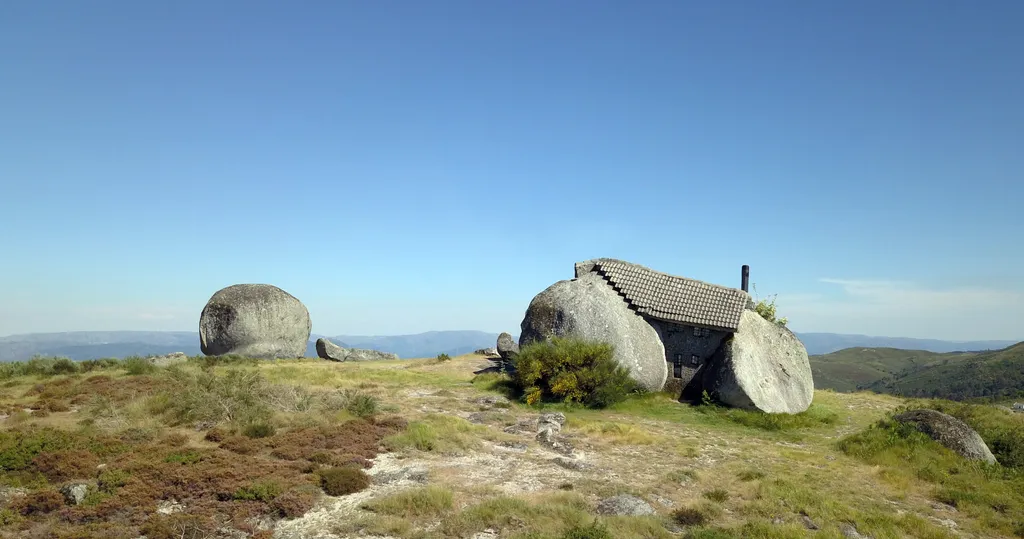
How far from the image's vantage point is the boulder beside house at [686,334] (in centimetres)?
2352

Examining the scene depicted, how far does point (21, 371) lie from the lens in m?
27.8

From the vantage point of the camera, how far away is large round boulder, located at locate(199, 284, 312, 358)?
121 ft

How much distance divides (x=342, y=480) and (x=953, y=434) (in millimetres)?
17482

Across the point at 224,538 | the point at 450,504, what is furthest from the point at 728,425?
the point at 224,538

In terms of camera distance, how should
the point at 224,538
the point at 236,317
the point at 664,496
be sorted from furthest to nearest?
1. the point at 236,317
2. the point at 664,496
3. the point at 224,538

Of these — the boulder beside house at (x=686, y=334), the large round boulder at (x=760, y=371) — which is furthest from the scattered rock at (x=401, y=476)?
the large round boulder at (x=760, y=371)

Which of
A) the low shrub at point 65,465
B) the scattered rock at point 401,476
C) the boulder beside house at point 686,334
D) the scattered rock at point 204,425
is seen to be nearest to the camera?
the low shrub at point 65,465

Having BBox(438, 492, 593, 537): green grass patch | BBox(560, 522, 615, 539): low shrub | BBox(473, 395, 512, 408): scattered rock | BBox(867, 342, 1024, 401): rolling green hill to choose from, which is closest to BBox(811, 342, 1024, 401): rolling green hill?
BBox(867, 342, 1024, 401): rolling green hill

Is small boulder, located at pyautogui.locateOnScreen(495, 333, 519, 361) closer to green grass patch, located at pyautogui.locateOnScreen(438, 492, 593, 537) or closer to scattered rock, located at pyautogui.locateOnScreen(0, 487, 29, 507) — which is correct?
green grass patch, located at pyautogui.locateOnScreen(438, 492, 593, 537)

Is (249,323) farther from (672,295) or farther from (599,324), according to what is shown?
(672,295)

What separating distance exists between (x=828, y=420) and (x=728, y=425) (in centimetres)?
502

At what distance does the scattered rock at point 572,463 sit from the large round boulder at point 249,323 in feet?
92.4

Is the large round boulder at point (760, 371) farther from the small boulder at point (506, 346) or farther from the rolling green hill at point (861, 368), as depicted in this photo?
the rolling green hill at point (861, 368)

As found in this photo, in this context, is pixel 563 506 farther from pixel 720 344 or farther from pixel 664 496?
pixel 720 344
